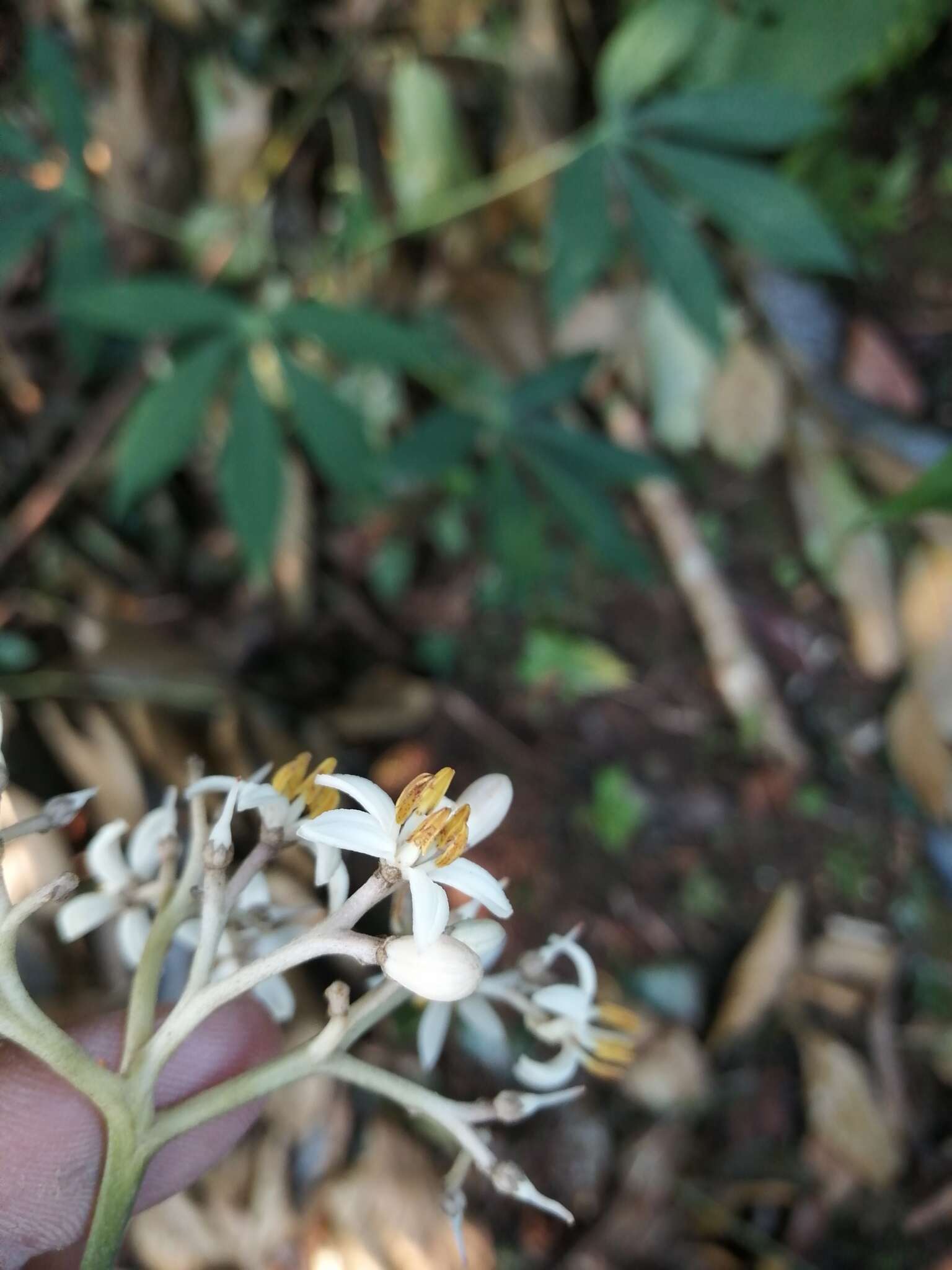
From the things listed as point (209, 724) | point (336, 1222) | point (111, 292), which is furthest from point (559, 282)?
point (336, 1222)

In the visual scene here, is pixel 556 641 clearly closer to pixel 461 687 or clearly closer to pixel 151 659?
pixel 461 687

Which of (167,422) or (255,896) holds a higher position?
(167,422)

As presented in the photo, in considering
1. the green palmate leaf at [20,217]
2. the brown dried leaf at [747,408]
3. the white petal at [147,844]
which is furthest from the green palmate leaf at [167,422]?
the brown dried leaf at [747,408]

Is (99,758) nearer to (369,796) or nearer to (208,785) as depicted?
(208,785)

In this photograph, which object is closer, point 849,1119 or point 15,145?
point 15,145

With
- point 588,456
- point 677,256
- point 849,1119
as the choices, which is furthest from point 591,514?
point 849,1119

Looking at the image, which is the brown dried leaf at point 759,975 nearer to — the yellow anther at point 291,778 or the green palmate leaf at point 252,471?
the green palmate leaf at point 252,471
